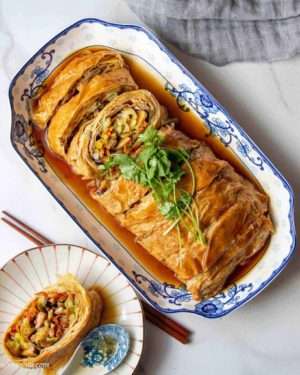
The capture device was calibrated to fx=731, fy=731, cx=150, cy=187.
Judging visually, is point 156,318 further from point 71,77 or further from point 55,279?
point 71,77

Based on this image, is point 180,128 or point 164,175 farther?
point 180,128

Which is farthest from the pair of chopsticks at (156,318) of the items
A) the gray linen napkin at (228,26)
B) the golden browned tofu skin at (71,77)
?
the gray linen napkin at (228,26)

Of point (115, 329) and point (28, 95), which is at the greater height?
point (28, 95)

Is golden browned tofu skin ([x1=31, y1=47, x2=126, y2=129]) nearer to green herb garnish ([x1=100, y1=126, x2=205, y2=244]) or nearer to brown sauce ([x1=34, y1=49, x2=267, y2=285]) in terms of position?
brown sauce ([x1=34, y1=49, x2=267, y2=285])

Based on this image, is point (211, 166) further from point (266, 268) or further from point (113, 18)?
point (113, 18)

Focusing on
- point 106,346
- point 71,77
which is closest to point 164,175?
point 71,77

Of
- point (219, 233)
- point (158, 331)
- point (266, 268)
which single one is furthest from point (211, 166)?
point (158, 331)
